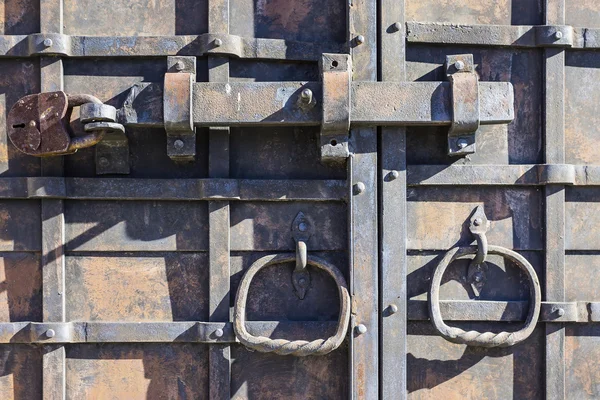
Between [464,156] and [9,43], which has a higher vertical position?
[9,43]

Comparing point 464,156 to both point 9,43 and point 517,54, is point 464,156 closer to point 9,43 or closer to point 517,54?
point 517,54

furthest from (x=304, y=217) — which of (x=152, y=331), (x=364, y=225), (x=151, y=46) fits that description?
(x=151, y=46)

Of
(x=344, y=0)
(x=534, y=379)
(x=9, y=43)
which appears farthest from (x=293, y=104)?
(x=534, y=379)

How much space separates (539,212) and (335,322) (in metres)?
0.85

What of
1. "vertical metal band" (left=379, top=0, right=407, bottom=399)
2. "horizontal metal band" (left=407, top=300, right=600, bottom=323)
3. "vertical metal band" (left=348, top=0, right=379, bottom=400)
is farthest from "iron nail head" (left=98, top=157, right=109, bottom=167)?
"horizontal metal band" (left=407, top=300, right=600, bottom=323)

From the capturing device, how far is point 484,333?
1955mm

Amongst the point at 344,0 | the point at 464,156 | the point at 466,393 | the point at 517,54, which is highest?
the point at 344,0

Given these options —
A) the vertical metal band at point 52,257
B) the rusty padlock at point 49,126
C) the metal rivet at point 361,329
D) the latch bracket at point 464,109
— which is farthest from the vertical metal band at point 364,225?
the vertical metal band at point 52,257

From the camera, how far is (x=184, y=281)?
6.59ft

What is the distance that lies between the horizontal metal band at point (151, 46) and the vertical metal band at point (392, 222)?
0.27m

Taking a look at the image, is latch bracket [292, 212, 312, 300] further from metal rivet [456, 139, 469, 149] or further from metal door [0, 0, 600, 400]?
metal rivet [456, 139, 469, 149]

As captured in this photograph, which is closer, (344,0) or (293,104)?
(293,104)

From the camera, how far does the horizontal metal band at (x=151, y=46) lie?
1952mm

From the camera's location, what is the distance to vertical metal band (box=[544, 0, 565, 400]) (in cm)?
201
